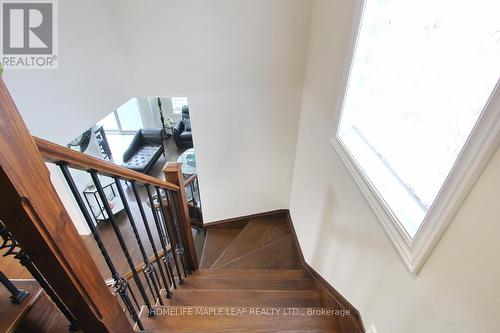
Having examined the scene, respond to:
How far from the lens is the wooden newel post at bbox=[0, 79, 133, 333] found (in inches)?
19.3

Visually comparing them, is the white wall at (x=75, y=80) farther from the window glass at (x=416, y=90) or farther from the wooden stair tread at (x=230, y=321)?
the window glass at (x=416, y=90)

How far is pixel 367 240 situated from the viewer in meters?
1.31

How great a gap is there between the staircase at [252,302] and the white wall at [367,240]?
0.68ft

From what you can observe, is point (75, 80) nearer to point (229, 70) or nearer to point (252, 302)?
point (229, 70)

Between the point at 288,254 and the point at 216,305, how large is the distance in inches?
60.4

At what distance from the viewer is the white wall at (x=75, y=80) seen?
1889mm

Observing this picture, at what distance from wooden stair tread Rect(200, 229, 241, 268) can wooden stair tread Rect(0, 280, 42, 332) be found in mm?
2544

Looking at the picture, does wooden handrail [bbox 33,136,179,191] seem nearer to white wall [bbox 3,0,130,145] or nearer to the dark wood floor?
white wall [bbox 3,0,130,145]

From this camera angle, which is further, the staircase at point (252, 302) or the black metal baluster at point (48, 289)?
the staircase at point (252, 302)

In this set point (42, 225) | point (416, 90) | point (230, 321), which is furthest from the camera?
point (230, 321)

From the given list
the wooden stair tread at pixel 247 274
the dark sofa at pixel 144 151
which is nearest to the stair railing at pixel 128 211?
the wooden stair tread at pixel 247 274

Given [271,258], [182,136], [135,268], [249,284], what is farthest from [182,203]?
[182,136]

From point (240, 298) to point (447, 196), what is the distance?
142cm

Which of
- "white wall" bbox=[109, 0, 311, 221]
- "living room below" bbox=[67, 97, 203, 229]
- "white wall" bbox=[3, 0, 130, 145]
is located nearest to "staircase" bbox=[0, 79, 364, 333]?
"white wall" bbox=[3, 0, 130, 145]
